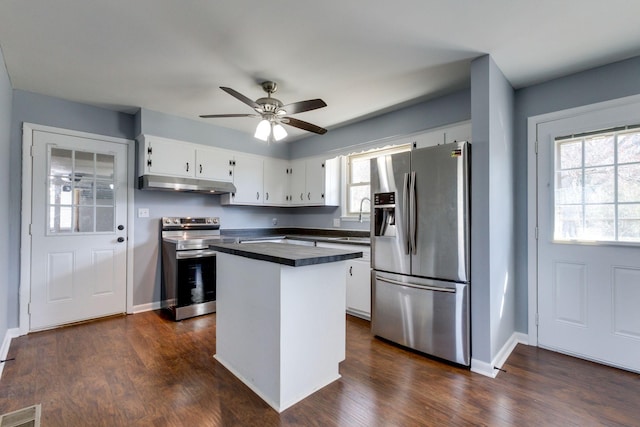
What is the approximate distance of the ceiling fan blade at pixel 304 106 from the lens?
2.39 meters

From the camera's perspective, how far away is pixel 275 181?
4879 mm

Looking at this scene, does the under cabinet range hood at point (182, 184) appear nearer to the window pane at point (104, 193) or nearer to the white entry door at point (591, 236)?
the window pane at point (104, 193)

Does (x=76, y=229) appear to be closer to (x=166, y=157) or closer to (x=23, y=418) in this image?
(x=166, y=157)

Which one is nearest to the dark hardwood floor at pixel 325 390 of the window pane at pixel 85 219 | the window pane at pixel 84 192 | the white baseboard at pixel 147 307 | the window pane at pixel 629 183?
the white baseboard at pixel 147 307

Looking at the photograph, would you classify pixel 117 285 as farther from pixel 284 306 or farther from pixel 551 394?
pixel 551 394

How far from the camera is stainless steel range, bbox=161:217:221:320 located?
355cm

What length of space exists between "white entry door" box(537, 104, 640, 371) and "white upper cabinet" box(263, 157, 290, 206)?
3.41 m

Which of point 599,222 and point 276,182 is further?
point 276,182

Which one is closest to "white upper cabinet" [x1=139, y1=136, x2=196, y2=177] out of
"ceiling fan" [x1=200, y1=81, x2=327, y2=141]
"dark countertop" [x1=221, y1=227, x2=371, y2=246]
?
"dark countertop" [x1=221, y1=227, x2=371, y2=246]

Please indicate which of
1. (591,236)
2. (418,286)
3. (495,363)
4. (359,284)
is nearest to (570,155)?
(591,236)

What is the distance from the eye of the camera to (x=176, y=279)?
11.6 ft

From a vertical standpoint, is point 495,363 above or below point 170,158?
below

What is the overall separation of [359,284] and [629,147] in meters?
2.65

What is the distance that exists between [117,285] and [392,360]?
3.25 metres
